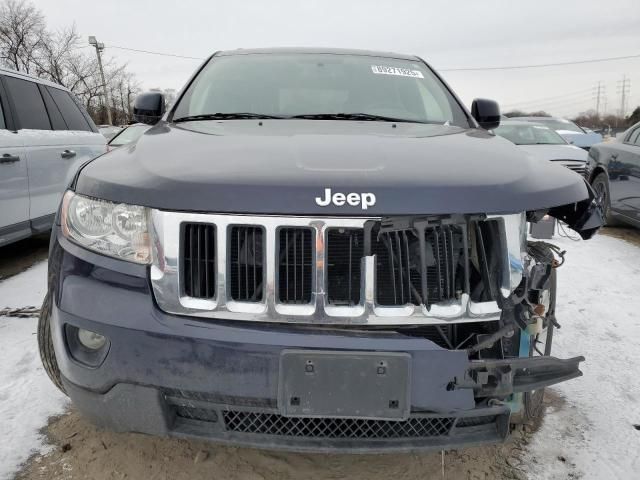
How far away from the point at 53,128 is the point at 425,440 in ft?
15.7

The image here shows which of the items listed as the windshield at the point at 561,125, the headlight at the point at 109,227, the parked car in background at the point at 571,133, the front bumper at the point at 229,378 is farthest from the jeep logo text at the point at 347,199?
the windshield at the point at 561,125

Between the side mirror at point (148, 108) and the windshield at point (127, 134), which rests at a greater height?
the side mirror at point (148, 108)

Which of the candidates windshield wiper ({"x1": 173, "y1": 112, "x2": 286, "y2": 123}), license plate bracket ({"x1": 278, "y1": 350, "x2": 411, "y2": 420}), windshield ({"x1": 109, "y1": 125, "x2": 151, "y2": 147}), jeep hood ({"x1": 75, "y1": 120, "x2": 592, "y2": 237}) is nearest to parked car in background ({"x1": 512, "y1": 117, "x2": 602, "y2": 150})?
windshield ({"x1": 109, "y1": 125, "x2": 151, "y2": 147})

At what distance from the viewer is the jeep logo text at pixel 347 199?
1.42 m

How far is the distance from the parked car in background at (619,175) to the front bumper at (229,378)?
193 inches

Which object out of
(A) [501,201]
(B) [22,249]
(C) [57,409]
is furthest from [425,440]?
(B) [22,249]

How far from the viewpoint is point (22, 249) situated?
5.37m

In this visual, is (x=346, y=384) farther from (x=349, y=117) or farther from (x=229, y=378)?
(x=349, y=117)

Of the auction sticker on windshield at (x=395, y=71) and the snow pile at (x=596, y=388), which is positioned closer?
the snow pile at (x=596, y=388)

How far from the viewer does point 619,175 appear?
594 centimetres

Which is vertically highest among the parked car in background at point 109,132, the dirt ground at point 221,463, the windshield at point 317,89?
the windshield at point 317,89

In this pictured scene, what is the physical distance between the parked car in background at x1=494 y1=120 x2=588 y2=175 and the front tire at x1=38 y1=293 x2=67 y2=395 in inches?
318

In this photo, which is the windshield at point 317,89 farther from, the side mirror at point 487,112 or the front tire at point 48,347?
the front tire at point 48,347

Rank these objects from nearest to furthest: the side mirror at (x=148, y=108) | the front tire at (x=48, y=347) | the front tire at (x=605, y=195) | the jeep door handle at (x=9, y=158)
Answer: the front tire at (x=48, y=347)
the side mirror at (x=148, y=108)
the jeep door handle at (x=9, y=158)
the front tire at (x=605, y=195)
